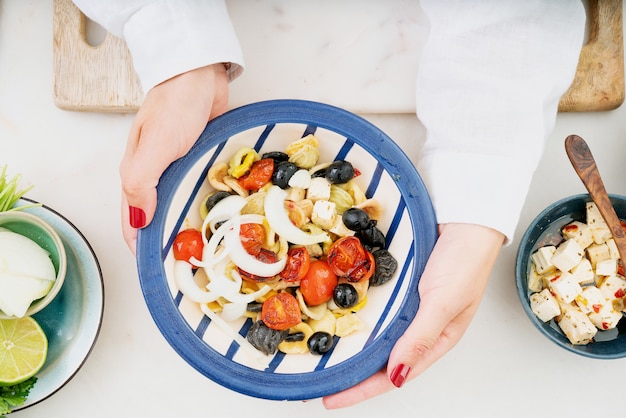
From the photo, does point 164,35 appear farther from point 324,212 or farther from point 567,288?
point 567,288

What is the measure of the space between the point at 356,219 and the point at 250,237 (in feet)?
0.58

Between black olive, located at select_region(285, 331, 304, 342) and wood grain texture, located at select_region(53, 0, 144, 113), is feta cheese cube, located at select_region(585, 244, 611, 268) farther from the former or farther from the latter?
wood grain texture, located at select_region(53, 0, 144, 113)

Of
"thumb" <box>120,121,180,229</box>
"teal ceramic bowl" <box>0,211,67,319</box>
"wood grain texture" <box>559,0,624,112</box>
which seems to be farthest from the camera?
"wood grain texture" <box>559,0,624,112</box>

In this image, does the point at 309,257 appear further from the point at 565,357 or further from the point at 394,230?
the point at 565,357

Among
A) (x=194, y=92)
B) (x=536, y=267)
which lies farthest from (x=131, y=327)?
(x=536, y=267)

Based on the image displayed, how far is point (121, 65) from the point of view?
1184mm

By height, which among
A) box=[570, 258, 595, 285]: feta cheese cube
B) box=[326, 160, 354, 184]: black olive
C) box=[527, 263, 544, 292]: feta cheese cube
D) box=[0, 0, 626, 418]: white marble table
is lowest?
box=[0, 0, 626, 418]: white marble table

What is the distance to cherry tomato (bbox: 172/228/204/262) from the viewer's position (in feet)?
3.32

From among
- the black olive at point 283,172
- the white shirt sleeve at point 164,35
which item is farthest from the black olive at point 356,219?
the white shirt sleeve at point 164,35

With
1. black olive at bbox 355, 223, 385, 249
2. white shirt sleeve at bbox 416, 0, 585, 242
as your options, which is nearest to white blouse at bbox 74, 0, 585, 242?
white shirt sleeve at bbox 416, 0, 585, 242

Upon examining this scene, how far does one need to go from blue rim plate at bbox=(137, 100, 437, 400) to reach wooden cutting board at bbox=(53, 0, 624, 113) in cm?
27

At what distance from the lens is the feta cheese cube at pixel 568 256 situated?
3.56 feet

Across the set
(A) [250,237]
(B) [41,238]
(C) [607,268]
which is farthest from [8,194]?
(C) [607,268]

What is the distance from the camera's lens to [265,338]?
1.00 m
